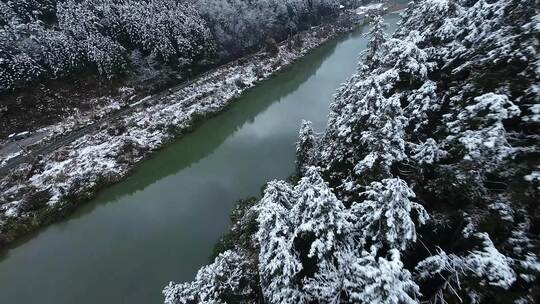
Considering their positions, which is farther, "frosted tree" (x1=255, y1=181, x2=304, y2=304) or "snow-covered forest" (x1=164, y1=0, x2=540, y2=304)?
"frosted tree" (x1=255, y1=181, x2=304, y2=304)

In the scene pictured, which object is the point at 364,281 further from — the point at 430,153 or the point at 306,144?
the point at 306,144

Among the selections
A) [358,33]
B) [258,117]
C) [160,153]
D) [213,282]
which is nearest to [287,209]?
[213,282]

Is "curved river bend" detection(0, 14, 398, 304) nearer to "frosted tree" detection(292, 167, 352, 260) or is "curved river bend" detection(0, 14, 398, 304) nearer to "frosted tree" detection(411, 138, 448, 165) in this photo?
"frosted tree" detection(292, 167, 352, 260)

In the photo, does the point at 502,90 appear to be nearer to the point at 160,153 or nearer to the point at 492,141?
the point at 492,141

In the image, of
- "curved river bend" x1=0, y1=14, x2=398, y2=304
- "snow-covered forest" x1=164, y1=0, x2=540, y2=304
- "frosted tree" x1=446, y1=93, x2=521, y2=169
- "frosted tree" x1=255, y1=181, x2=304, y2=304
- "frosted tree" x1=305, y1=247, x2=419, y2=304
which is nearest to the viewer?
"frosted tree" x1=305, y1=247, x2=419, y2=304

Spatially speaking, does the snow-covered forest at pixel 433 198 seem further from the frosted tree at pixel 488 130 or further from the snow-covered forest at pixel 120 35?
the snow-covered forest at pixel 120 35

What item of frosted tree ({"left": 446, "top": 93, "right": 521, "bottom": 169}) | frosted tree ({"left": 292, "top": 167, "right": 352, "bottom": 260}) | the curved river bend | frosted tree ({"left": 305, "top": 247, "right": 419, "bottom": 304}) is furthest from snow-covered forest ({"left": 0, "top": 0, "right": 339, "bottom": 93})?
frosted tree ({"left": 446, "top": 93, "right": 521, "bottom": 169})
